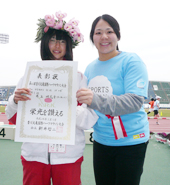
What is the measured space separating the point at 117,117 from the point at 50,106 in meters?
0.45

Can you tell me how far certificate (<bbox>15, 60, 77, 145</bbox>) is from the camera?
87cm

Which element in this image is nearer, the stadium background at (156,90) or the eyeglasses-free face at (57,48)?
the eyeglasses-free face at (57,48)

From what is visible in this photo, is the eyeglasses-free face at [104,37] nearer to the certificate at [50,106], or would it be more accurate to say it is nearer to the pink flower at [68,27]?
the pink flower at [68,27]

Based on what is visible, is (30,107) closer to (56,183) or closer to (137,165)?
(56,183)

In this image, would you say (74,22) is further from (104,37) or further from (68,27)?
(104,37)

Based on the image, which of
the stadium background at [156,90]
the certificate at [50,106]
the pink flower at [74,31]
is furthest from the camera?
the stadium background at [156,90]

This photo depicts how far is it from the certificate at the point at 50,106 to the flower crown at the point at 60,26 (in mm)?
418

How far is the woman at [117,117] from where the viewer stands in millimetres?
1003

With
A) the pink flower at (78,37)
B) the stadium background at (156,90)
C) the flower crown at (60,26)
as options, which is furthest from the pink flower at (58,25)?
the stadium background at (156,90)

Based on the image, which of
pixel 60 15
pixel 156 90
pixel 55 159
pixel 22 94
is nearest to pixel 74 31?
pixel 60 15

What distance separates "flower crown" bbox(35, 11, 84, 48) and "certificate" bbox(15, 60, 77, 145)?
418 millimetres

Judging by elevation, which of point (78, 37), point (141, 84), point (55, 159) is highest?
point (78, 37)

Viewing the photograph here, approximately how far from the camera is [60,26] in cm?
119

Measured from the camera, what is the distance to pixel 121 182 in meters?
1.10
